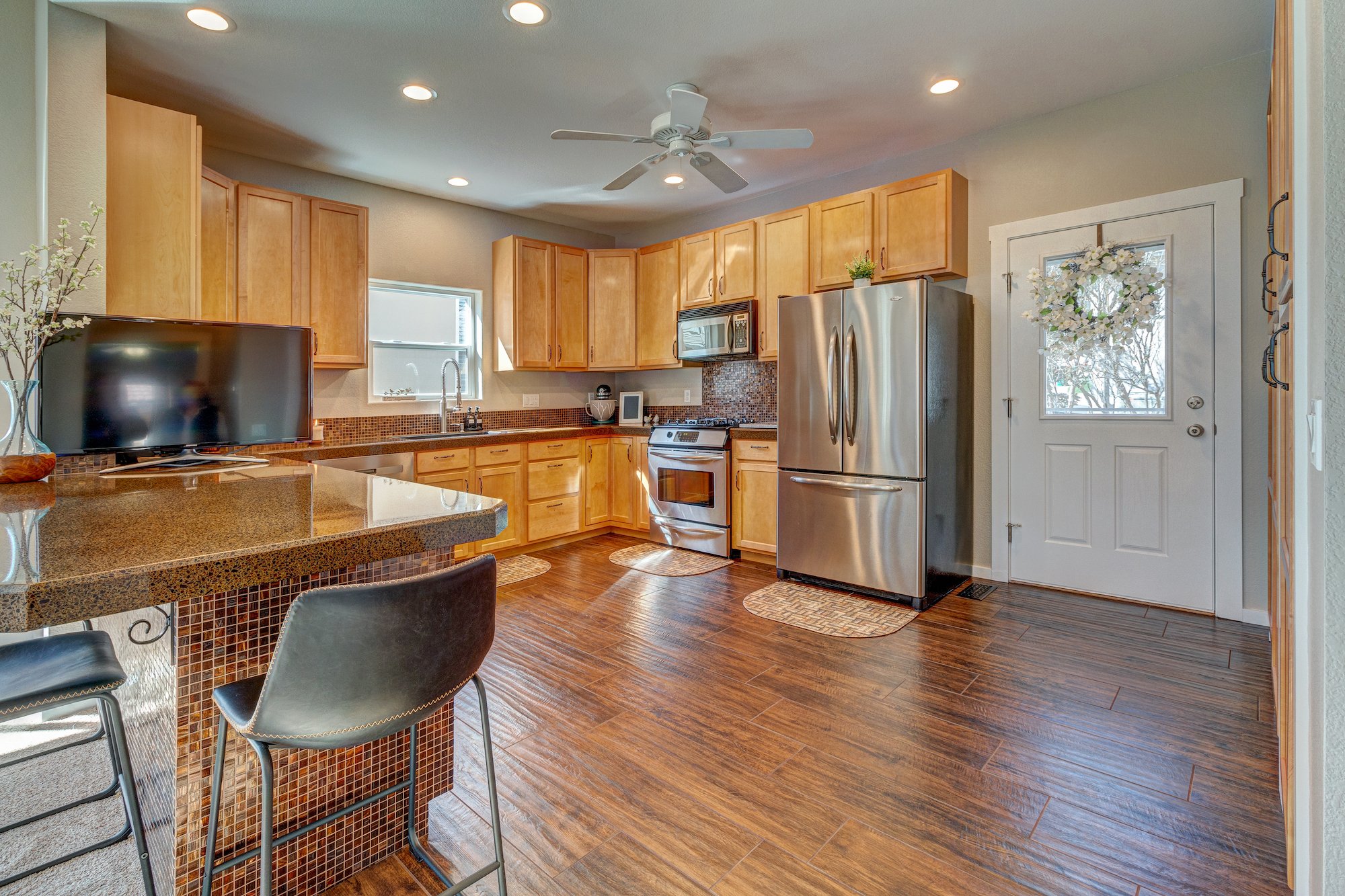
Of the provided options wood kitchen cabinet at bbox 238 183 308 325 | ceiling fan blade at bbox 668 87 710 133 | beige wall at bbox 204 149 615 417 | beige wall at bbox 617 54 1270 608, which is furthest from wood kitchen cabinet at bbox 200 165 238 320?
beige wall at bbox 617 54 1270 608

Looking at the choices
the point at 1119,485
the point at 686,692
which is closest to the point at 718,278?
the point at 1119,485

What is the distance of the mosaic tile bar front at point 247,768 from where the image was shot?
132cm

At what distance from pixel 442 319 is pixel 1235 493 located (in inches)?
197

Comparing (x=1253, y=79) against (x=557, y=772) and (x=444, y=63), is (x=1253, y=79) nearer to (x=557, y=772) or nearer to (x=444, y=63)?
(x=444, y=63)

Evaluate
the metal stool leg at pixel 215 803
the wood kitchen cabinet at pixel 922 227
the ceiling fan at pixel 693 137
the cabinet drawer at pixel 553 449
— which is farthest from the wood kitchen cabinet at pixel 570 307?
the metal stool leg at pixel 215 803

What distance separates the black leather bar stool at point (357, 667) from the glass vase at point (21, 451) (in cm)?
126

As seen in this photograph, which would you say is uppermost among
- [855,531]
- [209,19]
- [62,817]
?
[209,19]

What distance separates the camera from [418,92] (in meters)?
3.22

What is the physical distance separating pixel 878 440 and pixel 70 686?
3.32 metres

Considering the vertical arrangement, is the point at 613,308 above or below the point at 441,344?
above

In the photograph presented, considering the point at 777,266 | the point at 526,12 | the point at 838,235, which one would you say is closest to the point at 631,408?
the point at 777,266

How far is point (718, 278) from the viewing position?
15.9 feet

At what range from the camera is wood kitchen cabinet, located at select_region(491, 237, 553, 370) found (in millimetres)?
4996

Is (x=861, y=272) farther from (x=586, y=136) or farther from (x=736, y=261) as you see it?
(x=586, y=136)
